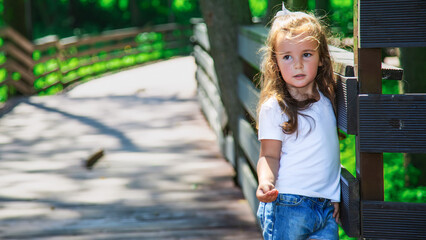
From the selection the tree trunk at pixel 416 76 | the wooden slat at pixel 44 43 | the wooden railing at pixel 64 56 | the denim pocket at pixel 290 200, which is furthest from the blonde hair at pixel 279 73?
the wooden slat at pixel 44 43

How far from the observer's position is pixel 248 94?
15.8 feet

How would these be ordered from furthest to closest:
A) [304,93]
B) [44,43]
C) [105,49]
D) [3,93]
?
[105,49], [44,43], [3,93], [304,93]

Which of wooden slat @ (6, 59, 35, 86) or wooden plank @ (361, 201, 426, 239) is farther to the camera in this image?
wooden slat @ (6, 59, 35, 86)

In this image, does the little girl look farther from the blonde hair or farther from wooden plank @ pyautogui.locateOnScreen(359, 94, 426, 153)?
wooden plank @ pyautogui.locateOnScreen(359, 94, 426, 153)

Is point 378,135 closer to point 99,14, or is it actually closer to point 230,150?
point 230,150

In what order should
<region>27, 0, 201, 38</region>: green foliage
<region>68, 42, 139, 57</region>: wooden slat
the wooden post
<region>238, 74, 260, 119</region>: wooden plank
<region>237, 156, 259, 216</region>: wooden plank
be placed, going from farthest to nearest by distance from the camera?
<region>27, 0, 201, 38</region>: green foliage
<region>68, 42, 139, 57</region>: wooden slat
<region>237, 156, 259, 216</region>: wooden plank
<region>238, 74, 260, 119</region>: wooden plank
the wooden post

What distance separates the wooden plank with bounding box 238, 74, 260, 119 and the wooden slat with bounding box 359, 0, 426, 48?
1829 mm

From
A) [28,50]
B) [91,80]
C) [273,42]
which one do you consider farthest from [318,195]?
[91,80]

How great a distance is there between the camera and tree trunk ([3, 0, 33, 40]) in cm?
1586

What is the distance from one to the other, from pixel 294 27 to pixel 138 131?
21.7 feet

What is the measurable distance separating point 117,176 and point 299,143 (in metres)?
4.11

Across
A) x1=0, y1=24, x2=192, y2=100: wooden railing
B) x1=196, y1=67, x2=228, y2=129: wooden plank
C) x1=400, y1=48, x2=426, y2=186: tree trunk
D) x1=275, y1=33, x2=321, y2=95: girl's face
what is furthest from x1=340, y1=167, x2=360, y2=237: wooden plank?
x1=0, y1=24, x2=192, y2=100: wooden railing

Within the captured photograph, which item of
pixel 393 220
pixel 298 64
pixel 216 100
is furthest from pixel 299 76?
pixel 216 100

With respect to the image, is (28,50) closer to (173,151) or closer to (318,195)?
(173,151)
